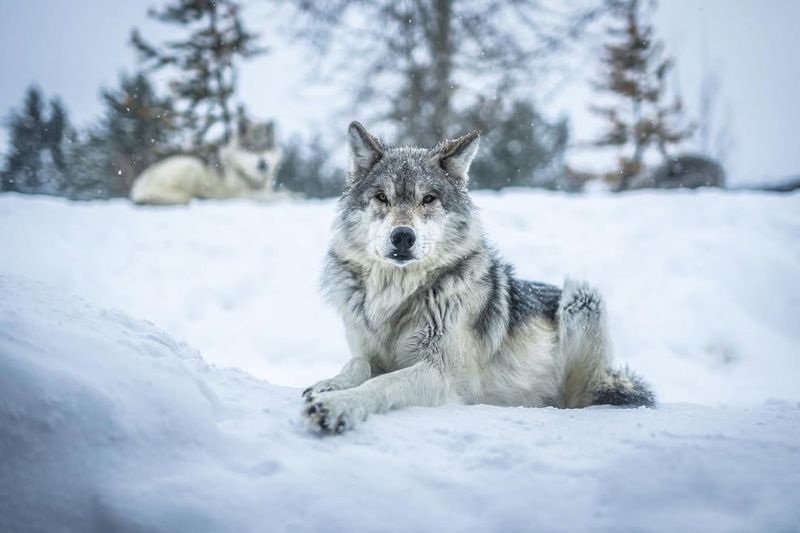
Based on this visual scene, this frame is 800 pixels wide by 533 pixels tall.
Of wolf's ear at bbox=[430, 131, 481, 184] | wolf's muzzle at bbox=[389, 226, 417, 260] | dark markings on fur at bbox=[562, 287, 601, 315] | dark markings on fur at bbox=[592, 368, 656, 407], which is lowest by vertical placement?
dark markings on fur at bbox=[592, 368, 656, 407]

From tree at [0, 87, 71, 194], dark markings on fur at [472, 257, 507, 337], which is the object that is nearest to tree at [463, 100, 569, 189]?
dark markings on fur at [472, 257, 507, 337]

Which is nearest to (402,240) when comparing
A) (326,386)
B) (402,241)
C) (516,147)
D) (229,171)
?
(402,241)

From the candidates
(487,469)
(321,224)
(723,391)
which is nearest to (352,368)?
(487,469)

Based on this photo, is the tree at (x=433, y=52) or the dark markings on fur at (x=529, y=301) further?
the tree at (x=433, y=52)

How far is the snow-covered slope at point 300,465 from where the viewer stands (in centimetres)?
136

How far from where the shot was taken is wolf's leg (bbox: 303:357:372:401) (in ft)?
8.32

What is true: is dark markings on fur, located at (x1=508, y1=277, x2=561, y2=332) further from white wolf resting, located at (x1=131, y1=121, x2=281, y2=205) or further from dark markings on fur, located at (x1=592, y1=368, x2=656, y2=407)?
white wolf resting, located at (x1=131, y1=121, x2=281, y2=205)

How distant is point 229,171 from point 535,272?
8469 mm

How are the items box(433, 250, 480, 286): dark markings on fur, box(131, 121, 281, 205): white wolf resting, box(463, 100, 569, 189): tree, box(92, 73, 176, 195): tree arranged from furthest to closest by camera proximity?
box(463, 100, 569, 189): tree, box(92, 73, 176, 195): tree, box(131, 121, 281, 205): white wolf resting, box(433, 250, 480, 286): dark markings on fur

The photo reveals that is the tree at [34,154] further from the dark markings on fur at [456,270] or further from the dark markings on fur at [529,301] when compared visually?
the dark markings on fur at [529,301]

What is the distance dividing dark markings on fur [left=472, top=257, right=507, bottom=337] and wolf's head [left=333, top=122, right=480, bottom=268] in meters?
0.27

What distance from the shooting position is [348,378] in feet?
8.82

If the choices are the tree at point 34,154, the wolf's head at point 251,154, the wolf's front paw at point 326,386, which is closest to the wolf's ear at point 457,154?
the wolf's front paw at point 326,386

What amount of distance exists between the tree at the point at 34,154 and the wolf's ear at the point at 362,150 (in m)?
8.35
